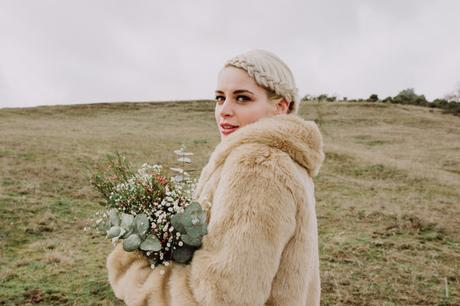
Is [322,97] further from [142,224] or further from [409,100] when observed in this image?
[142,224]

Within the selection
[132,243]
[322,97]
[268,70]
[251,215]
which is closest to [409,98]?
[322,97]

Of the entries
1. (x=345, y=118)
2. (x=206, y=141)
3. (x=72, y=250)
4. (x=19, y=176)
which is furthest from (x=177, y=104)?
(x=72, y=250)

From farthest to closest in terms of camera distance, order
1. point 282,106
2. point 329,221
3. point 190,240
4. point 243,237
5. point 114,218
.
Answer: point 329,221, point 282,106, point 114,218, point 190,240, point 243,237

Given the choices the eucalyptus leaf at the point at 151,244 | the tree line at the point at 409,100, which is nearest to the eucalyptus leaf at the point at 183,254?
the eucalyptus leaf at the point at 151,244

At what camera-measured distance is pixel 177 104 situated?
48500mm

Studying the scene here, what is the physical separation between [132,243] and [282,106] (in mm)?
1138

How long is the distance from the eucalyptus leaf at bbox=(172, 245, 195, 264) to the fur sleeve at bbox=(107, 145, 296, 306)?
0.04 metres

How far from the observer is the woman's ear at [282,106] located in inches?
94.1

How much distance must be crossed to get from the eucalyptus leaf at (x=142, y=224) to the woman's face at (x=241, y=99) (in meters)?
0.74

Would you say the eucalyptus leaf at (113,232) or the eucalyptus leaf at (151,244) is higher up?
the eucalyptus leaf at (113,232)

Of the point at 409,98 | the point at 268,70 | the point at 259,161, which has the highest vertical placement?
the point at 409,98

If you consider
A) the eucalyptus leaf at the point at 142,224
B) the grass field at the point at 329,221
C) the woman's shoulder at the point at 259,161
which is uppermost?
the woman's shoulder at the point at 259,161

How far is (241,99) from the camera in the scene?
2.34 meters

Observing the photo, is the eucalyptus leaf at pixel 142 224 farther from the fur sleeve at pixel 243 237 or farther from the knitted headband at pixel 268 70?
the knitted headband at pixel 268 70
